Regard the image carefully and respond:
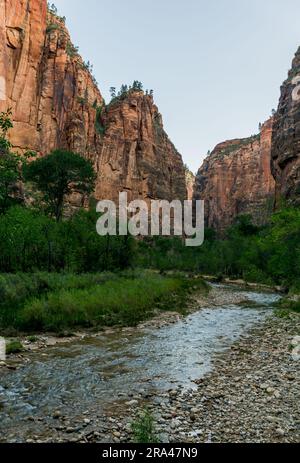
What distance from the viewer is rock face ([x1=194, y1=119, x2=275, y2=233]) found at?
14800 centimetres

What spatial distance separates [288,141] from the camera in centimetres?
7819

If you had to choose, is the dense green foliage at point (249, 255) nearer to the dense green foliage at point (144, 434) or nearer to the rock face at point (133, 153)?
the rock face at point (133, 153)

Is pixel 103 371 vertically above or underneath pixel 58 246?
underneath

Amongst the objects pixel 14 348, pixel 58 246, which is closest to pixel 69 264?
pixel 58 246

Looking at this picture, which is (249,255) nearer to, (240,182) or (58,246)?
(58,246)

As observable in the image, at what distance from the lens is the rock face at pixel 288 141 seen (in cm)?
7431

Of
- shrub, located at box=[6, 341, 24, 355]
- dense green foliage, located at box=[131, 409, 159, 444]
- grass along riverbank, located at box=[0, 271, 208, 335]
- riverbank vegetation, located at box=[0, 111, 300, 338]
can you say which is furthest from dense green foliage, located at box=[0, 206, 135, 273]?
dense green foliage, located at box=[131, 409, 159, 444]

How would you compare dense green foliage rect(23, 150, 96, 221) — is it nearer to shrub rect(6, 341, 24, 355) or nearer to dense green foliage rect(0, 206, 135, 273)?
dense green foliage rect(0, 206, 135, 273)

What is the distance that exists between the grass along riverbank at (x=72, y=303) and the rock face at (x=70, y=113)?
3759 cm

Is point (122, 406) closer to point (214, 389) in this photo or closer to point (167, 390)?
point (167, 390)

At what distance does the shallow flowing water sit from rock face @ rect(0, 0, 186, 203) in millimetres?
44895

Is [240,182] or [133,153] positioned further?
[240,182]

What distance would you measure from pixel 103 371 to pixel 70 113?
87696 mm
